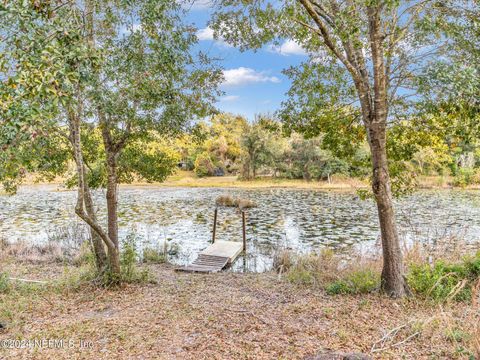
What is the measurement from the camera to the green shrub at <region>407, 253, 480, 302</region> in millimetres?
5984

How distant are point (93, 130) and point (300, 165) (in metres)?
32.6

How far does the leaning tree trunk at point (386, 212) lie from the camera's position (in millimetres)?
6035

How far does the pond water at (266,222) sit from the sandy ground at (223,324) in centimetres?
462

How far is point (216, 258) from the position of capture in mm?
11070

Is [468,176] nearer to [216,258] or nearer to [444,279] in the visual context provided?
Answer: [216,258]

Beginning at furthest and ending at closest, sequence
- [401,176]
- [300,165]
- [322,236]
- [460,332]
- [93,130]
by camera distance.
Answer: [300,165] → [322,236] → [93,130] → [401,176] → [460,332]

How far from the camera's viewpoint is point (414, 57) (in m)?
6.12

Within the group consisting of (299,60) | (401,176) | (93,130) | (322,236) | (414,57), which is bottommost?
(322,236)

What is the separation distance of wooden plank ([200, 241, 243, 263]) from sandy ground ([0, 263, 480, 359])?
3993 millimetres

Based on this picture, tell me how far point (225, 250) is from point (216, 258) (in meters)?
0.91

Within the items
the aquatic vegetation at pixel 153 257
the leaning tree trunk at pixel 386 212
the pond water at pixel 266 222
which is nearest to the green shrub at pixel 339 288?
the leaning tree trunk at pixel 386 212

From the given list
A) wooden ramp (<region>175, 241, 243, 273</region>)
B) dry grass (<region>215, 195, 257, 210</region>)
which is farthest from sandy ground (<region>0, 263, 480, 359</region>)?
dry grass (<region>215, 195, 257, 210</region>)

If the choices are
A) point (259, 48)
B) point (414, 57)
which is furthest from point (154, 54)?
point (414, 57)

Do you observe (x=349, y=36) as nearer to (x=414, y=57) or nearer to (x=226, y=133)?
(x=414, y=57)
